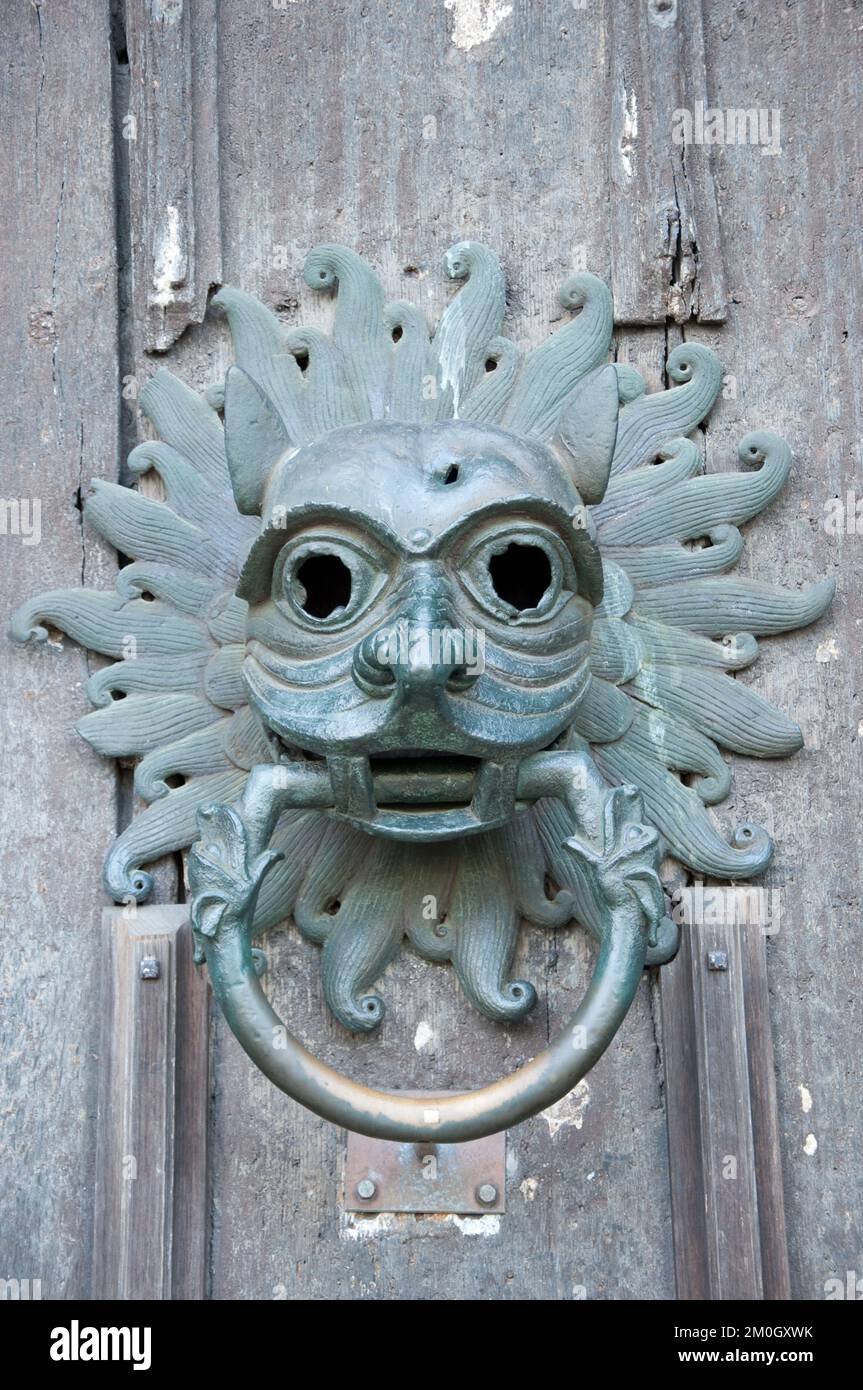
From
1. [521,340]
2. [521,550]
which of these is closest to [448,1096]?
[521,550]

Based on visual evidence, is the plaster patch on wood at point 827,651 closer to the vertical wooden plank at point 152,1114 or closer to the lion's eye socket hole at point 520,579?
the lion's eye socket hole at point 520,579

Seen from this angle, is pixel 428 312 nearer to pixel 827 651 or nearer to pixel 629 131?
pixel 629 131

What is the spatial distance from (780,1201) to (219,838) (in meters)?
0.53

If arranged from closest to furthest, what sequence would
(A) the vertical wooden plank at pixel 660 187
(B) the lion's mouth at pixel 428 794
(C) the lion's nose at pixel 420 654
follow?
(C) the lion's nose at pixel 420 654
(B) the lion's mouth at pixel 428 794
(A) the vertical wooden plank at pixel 660 187

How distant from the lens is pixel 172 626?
132 cm

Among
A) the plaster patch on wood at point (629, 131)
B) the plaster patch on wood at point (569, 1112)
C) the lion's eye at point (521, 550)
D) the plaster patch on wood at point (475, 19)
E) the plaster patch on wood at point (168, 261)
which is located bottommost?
the plaster patch on wood at point (569, 1112)

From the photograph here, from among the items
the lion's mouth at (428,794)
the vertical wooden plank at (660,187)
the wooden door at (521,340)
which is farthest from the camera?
the vertical wooden plank at (660,187)

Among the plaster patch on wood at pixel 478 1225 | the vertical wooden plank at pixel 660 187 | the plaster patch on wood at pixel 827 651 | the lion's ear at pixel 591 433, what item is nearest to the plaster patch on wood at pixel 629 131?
the vertical wooden plank at pixel 660 187

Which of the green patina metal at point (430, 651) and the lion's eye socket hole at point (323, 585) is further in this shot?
the lion's eye socket hole at point (323, 585)

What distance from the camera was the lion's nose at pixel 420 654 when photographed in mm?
1021

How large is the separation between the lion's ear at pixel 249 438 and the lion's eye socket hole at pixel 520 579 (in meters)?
→ 0.22

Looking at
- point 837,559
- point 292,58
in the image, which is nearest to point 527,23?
point 292,58

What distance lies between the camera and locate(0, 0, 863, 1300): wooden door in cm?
124

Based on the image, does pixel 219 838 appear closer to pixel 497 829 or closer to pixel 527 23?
pixel 497 829
